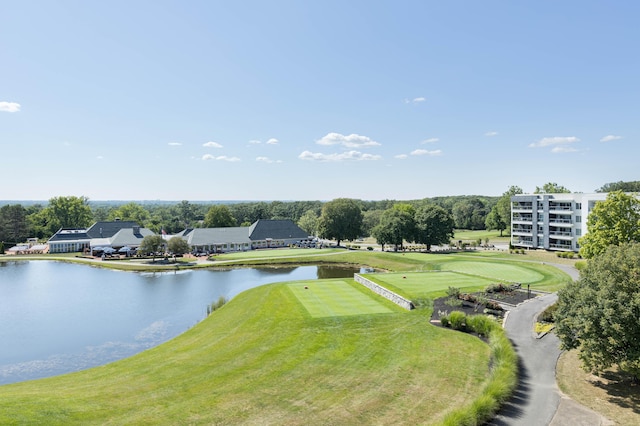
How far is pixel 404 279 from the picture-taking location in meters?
38.4

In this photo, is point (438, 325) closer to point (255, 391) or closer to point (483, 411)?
point (483, 411)

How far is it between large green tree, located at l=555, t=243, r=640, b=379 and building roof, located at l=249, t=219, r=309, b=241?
6982 centimetres

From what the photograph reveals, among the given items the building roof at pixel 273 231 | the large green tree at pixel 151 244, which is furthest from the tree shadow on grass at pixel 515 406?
the building roof at pixel 273 231

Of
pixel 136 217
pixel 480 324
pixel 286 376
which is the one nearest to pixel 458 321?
pixel 480 324

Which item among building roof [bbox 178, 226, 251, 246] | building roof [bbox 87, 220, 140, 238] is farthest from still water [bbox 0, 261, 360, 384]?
building roof [bbox 87, 220, 140, 238]

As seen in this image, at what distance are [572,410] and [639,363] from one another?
10.1ft

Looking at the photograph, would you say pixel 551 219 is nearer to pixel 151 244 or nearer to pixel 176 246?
pixel 176 246

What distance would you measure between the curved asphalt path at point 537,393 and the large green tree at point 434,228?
159 feet

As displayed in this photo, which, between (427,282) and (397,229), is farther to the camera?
(397,229)

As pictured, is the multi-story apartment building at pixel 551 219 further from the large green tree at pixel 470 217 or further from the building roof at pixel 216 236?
the large green tree at pixel 470 217

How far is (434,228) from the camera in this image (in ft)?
236

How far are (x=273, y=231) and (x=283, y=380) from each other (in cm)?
6916

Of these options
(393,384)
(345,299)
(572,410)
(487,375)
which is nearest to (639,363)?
(572,410)

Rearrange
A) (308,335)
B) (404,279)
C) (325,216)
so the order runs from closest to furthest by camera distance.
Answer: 1. (308,335)
2. (404,279)
3. (325,216)
